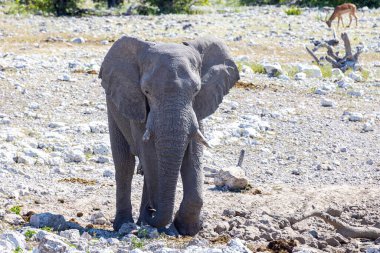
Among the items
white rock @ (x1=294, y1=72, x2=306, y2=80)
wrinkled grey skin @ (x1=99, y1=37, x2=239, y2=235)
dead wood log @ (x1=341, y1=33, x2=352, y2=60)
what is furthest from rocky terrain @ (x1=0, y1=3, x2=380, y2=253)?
dead wood log @ (x1=341, y1=33, x2=352, y2=60)

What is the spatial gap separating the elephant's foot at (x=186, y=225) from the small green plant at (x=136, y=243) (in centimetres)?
83

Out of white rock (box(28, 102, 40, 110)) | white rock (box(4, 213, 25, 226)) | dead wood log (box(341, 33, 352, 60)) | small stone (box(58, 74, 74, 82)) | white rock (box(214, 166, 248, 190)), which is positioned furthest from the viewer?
dead wood log (box(341, 33, 352, 60))

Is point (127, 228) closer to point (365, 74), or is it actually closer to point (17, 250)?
point (17, 250)

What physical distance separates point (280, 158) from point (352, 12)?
63.0 ft

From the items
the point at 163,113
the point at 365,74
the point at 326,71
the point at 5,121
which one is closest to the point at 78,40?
the point at 326,71

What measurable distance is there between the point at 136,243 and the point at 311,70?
11.9 meters


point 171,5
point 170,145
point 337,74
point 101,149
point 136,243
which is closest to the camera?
point 136,243

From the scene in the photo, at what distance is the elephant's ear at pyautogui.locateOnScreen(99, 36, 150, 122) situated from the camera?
8555 mm

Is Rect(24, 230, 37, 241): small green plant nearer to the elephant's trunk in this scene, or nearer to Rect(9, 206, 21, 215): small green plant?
the elephant's trunk

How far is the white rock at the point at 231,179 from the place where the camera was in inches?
432

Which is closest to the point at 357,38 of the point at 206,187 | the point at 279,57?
the point at 279,57

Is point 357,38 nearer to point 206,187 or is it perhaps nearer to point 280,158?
point 280,158

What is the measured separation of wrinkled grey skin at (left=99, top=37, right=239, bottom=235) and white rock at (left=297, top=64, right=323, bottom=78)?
979cm

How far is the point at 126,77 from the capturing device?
28.6 feet
